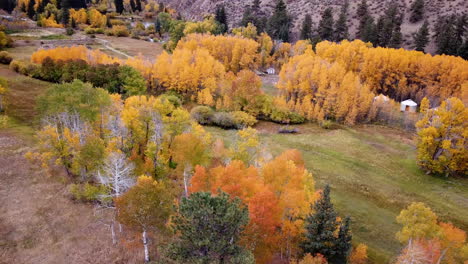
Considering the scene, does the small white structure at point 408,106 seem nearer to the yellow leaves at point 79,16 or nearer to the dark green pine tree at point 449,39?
the dark green pine tree at point 449,39

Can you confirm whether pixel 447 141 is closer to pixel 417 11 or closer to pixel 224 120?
pixel 224 120

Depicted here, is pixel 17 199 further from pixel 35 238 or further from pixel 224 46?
pixel 224 46

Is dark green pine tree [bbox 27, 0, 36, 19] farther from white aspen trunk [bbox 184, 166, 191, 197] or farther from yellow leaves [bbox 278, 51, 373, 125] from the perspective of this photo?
white aspen trunk [bbox 184, 166, 191, 197]

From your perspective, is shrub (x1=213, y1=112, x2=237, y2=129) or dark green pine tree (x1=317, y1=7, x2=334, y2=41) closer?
shrub (x1=213, y1=112, x2=237, y2=129)

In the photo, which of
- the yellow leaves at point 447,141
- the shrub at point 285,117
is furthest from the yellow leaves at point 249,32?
the yellow leaves at point 447,141

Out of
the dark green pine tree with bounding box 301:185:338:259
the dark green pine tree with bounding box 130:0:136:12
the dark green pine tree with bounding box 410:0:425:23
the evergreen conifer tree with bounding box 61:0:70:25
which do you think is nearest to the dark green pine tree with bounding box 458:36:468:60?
the dark green pine tree with bounding box 410:0:425:23

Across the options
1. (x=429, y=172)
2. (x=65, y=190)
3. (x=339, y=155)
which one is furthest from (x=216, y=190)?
(x=429, y=172)

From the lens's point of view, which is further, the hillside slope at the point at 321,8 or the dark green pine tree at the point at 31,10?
the dark green pine tree at the point at 31,10
